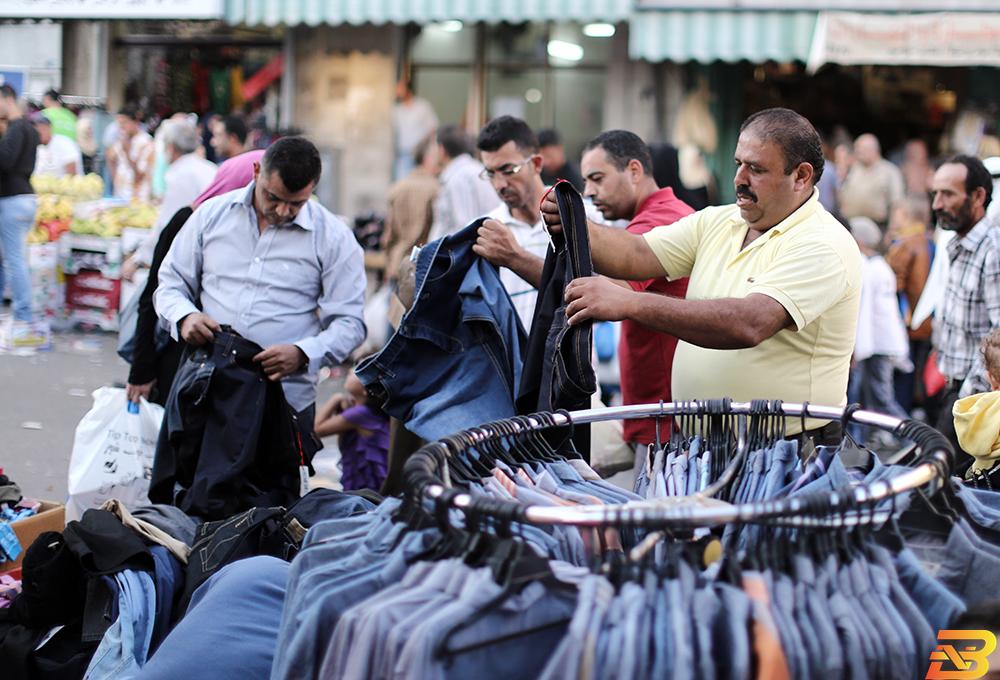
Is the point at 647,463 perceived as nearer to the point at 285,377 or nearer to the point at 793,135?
the point at 793,135

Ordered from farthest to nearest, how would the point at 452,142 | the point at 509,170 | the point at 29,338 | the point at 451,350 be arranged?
1. the point at 29,338
2. the point at 452,142
3. the point at 509,170
4. the point at 451,350

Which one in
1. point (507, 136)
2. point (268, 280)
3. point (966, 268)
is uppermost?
point (507, 136)

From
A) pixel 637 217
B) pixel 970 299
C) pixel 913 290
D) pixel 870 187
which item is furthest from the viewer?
pixel 870 187

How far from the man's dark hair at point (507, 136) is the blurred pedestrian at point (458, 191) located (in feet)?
11.4

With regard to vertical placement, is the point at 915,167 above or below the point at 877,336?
above

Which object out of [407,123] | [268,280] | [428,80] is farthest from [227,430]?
[428,80]

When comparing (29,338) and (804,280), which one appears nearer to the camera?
(804,280)

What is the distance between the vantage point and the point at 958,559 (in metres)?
2.23

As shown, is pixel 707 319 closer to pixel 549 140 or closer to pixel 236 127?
pixel 236 127

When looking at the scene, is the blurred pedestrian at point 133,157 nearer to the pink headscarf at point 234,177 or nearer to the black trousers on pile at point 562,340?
the pink headscarf at point 234,177

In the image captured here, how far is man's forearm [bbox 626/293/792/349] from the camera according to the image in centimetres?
281

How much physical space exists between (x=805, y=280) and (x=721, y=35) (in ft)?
31.0

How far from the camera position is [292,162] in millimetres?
4543

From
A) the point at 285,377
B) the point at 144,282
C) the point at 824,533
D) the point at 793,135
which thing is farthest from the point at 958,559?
the point at 144,282
